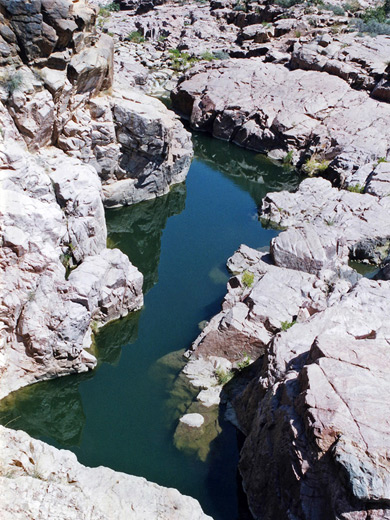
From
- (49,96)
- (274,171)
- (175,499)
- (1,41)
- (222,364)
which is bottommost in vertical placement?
(274,171)

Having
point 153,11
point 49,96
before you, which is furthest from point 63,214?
point 153,11

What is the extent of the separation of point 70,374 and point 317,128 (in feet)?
78.4

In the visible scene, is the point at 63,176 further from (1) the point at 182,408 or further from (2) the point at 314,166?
(2) the point at 314,166

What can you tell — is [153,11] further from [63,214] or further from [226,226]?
[63,214]

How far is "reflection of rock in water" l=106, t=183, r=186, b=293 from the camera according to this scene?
22828mm

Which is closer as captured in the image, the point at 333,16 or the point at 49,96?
the point at 49,96

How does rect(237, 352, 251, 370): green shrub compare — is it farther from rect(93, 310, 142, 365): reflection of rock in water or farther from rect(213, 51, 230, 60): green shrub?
rect(213, 51, 230, 60): green shrub

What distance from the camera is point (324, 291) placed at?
17484 mm

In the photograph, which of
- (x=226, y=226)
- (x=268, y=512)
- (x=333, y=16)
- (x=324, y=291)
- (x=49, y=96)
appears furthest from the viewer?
(x=333, y=16)

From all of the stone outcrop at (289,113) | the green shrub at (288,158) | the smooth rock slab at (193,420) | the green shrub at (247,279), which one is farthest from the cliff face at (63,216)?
the stone outcrop at (289,113)

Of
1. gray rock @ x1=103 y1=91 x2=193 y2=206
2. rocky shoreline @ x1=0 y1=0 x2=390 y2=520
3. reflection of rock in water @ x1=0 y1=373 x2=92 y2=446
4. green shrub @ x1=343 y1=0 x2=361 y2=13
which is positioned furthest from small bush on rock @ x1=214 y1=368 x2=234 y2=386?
green shrub @ x1=343 y1=0 x2=361 y2=13

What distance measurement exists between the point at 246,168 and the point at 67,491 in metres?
27.2

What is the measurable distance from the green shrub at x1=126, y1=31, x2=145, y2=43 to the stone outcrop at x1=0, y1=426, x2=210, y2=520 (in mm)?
47797

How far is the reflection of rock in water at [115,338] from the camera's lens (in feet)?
54.9
